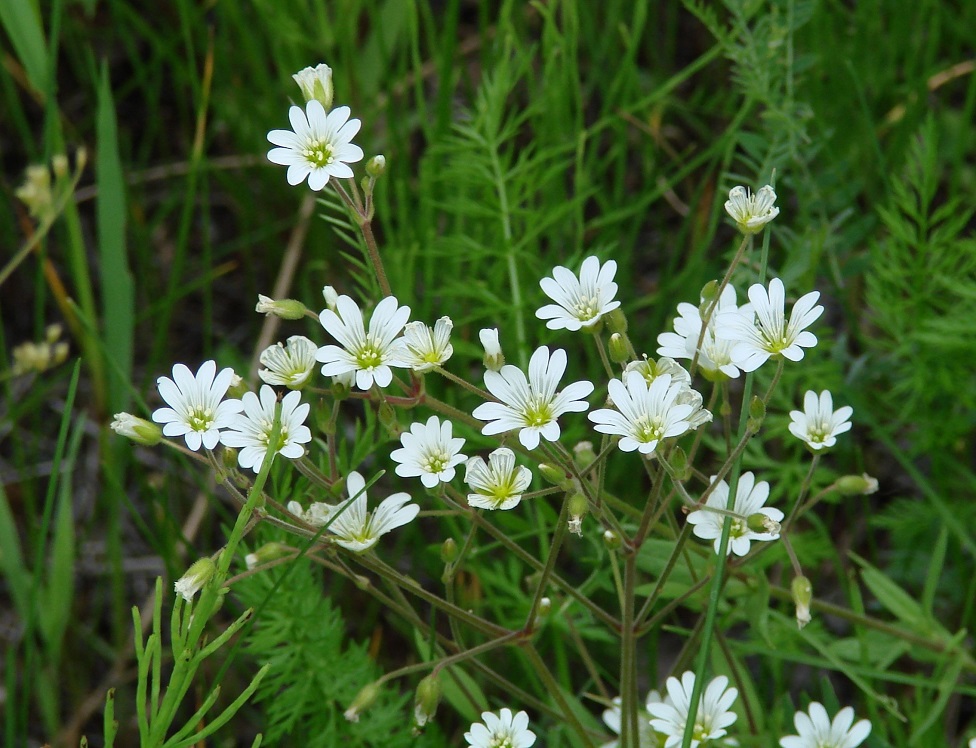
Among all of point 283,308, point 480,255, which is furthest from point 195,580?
point 480,255

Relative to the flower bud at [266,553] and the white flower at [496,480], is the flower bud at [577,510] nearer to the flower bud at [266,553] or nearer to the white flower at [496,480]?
the white flower at [496,480]

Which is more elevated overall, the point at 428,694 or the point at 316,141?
the point at 316,141

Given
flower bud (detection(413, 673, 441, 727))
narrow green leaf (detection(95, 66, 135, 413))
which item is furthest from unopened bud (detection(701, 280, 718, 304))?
narrow green leaf (detection(95, 66, 135, 413))

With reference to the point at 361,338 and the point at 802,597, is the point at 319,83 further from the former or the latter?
the point at 802,597

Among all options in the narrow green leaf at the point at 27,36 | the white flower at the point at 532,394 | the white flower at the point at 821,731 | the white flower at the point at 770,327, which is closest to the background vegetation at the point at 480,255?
the narrow green leaf at the point at 27,36

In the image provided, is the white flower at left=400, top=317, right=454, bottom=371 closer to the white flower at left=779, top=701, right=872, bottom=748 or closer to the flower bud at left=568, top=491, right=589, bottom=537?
the flower bud at left=568, top=491, right=589, bottom=537

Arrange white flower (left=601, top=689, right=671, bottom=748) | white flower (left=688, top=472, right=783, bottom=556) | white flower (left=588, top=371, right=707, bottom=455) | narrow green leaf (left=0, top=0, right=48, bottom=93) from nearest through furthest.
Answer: white flower (left=588, top=371, right=707, bottom=455) < white flower (left=688, top=472, right=783, bottom=556) < white flower (left=601, top=689, right=671, bottom=748) < narrow green leaf (left=0, top=0, right=48, bottom=93)
